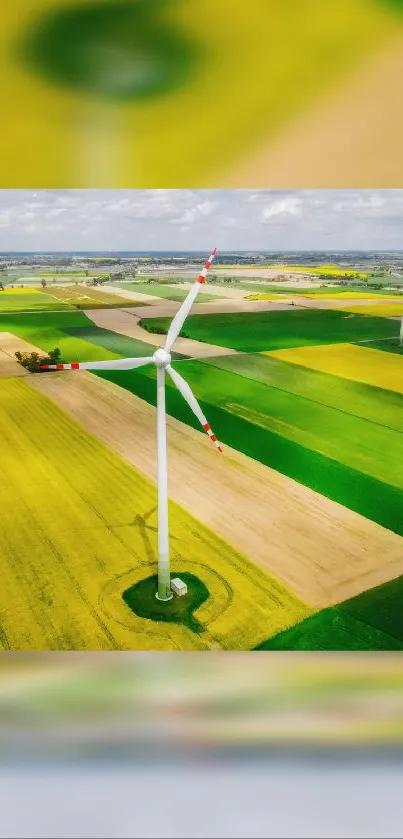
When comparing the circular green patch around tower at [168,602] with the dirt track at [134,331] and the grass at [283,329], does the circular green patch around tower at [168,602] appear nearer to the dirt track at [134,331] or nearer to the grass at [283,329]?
the dirt track at [134,331]

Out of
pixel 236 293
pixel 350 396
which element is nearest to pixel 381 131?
pixel 236 293

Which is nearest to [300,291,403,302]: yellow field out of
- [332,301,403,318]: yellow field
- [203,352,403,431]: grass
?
[332,301,403,318]: yellow field

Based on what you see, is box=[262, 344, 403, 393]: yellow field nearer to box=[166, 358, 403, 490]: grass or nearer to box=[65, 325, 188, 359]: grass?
box=[166, 358, 403, 490]: grass

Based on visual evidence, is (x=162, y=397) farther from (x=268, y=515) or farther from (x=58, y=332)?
(x=58, y=332)

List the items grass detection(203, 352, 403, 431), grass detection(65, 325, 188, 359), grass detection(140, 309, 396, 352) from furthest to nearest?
grass detection(140, 309, 396, 352), grass detection(65, 325, 188, 359), grass detection(203, 352, 403, 431)

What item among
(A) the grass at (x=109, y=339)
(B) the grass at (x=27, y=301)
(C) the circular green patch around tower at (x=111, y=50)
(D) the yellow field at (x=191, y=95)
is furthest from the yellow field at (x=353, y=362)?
(C) the circular green patch around tower at (x=111, y=50)

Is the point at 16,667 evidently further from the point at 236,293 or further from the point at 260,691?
the point at 236,293

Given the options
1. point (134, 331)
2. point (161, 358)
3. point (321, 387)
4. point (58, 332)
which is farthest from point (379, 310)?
point (161, 358)
